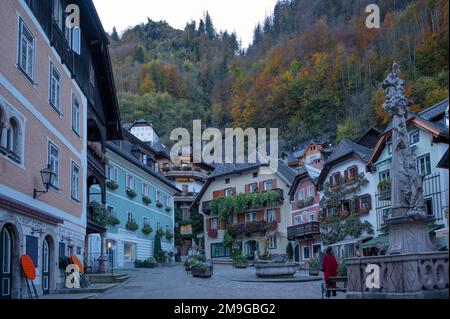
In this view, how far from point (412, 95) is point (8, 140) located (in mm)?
48717

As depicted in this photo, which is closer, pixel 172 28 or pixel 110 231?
pixel 110 231

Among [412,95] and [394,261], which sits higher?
[412,95]

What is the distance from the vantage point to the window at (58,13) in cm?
2064

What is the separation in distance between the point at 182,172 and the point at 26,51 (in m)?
61.0

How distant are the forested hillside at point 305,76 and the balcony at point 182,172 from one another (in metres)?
8.65

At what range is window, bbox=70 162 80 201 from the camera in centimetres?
2312

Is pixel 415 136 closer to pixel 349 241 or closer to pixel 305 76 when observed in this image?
pixel 349 241

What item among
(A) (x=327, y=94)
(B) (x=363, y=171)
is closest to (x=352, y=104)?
(A) (x=327, y=94)

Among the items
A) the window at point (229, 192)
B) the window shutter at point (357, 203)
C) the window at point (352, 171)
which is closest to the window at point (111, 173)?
the window at point (352, 171)

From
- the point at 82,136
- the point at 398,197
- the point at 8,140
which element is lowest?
the point at 398,197

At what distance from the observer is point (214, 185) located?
66.2m

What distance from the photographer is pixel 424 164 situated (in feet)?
112
